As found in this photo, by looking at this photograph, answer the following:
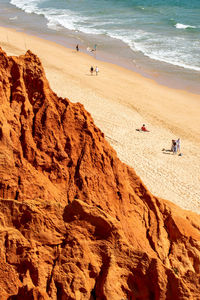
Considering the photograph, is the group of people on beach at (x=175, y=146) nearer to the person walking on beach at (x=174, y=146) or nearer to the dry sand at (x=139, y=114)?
the person walking on beach at (x=174, y=146)

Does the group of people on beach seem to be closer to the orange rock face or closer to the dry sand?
the dry sand

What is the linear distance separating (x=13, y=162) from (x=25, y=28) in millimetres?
48660

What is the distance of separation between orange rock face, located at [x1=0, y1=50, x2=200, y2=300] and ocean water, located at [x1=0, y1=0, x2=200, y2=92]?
27.0 metres

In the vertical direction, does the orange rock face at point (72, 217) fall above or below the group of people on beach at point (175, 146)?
above

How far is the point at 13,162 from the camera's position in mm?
7582

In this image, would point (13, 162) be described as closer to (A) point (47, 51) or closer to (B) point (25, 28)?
(A) point (47, 51)

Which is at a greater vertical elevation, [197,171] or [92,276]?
→ [92,276]

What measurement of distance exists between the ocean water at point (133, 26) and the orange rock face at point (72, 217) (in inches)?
1063

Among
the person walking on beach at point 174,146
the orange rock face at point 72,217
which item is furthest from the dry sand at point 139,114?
the orange rock face at point 72,217

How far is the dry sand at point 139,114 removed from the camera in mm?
19078

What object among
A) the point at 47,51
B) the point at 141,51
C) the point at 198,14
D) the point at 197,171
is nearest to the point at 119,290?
the point at 197,171

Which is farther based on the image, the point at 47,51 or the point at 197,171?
the point at 47,51

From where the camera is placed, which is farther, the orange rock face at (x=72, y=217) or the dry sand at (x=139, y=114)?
the dry sand at (x=139, y=114)

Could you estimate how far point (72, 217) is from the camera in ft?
22.6
